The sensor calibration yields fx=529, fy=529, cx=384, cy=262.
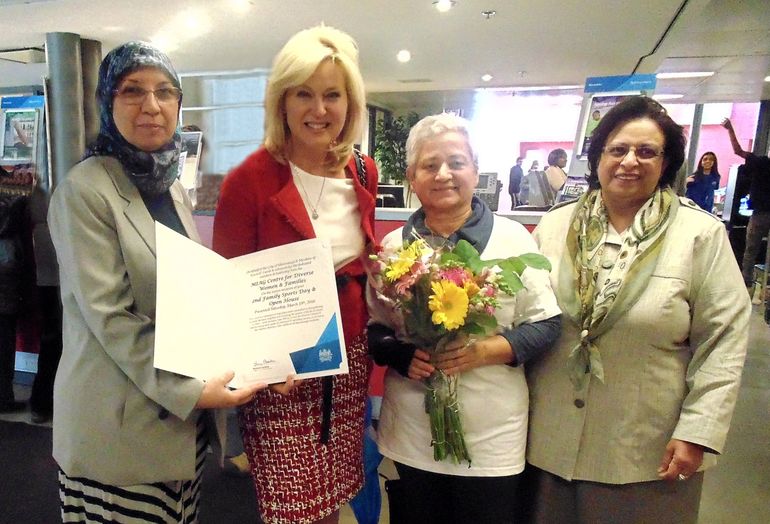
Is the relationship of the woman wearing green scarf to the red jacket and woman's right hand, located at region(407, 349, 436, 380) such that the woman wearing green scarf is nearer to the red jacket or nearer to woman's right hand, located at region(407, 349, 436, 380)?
woman's right hand, located at region(407, 349, 436, 380)

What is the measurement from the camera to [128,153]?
1249 millimetres

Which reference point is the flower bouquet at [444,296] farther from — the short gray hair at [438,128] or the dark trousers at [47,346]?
the dark trousers at [47,346]

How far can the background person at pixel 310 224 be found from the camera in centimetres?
132

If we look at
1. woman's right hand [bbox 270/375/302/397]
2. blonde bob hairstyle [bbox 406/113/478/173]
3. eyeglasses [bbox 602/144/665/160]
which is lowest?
woman's right hand [bbox 270/375/302/397]

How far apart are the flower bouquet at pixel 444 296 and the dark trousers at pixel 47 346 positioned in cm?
305

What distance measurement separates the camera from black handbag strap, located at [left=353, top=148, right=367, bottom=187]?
1509mm

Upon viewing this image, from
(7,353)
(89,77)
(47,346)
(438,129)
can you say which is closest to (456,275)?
(438,129)

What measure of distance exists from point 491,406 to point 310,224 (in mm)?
677

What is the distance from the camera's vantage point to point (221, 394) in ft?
3.92

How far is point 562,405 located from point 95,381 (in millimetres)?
1183

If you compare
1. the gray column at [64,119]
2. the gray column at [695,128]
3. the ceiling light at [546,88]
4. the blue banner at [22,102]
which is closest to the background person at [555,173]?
the gray column at [64,119]

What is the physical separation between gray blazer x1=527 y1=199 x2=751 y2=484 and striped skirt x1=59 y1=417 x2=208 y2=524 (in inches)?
39.6

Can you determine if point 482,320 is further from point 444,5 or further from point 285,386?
point 444,5

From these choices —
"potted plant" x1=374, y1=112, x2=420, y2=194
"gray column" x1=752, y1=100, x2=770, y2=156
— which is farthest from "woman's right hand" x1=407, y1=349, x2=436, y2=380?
"gray column" x1=752, y1=100, x2=770, y2=156
